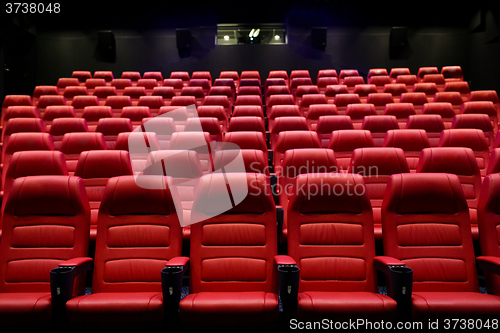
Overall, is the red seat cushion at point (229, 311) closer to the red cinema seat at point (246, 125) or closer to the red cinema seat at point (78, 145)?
the red cinema seat at point (78, 145)

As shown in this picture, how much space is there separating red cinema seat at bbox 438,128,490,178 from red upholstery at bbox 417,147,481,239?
0.37 meters

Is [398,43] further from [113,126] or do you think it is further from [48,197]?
[48,197]

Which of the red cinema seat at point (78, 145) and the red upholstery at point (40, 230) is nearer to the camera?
→ the red upholstery at point (40, 230)

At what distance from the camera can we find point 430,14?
17.7ft

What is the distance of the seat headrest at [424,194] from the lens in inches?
47.4

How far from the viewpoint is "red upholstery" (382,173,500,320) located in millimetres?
1168

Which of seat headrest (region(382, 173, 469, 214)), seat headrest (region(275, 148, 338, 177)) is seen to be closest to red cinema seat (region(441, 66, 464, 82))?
seat headrest (region(275, 148, 338, 177))

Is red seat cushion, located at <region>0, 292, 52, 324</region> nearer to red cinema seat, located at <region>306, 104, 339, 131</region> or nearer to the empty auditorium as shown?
the empty auditorium

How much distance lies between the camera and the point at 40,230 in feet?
4.00

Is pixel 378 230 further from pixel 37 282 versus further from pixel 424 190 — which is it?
pixel 37 282

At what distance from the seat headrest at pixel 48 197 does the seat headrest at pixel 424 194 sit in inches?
46.9

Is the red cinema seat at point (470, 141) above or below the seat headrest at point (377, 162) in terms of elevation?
above

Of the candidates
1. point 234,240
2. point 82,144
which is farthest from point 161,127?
point 234,240

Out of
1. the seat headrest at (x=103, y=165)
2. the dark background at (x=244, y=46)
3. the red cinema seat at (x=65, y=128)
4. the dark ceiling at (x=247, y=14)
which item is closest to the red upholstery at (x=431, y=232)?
the seat headrest at (x=103, y=165)
